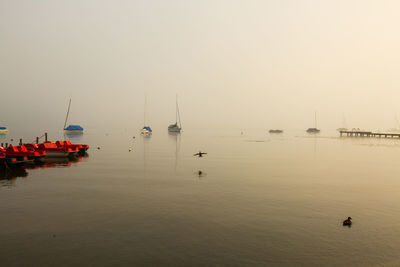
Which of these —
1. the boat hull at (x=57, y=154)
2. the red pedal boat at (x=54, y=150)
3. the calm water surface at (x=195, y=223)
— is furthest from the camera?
the boat hull at (x=57, y=154)

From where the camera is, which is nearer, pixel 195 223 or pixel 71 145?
pixel 195 223

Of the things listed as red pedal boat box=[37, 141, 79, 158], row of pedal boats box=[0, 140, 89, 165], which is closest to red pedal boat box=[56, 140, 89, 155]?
row of pedal boats box=[0, 140, 89, 165]

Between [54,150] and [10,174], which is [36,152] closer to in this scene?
[54,150]

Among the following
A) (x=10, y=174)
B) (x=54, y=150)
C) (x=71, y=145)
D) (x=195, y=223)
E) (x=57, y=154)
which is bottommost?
(x=195, y=223)

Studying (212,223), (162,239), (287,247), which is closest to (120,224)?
(162,239)

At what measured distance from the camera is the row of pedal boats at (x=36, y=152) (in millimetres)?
48316

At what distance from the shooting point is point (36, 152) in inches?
2117

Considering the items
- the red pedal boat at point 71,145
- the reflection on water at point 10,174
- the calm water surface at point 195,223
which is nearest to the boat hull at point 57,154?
the red pedal boat at point 71,145

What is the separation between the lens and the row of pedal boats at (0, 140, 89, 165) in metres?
48.3

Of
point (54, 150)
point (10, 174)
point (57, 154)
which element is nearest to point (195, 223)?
point (10, 174)

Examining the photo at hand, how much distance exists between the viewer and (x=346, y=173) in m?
47.3

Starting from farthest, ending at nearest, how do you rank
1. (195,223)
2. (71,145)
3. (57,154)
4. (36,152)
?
1. (71,145)
2. (57,154)
3. (36,152)
4. (195,223)

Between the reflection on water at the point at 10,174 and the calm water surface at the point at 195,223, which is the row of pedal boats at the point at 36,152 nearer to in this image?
the reflection on water at the point at 10,174

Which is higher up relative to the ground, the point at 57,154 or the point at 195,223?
the point at 57,154
